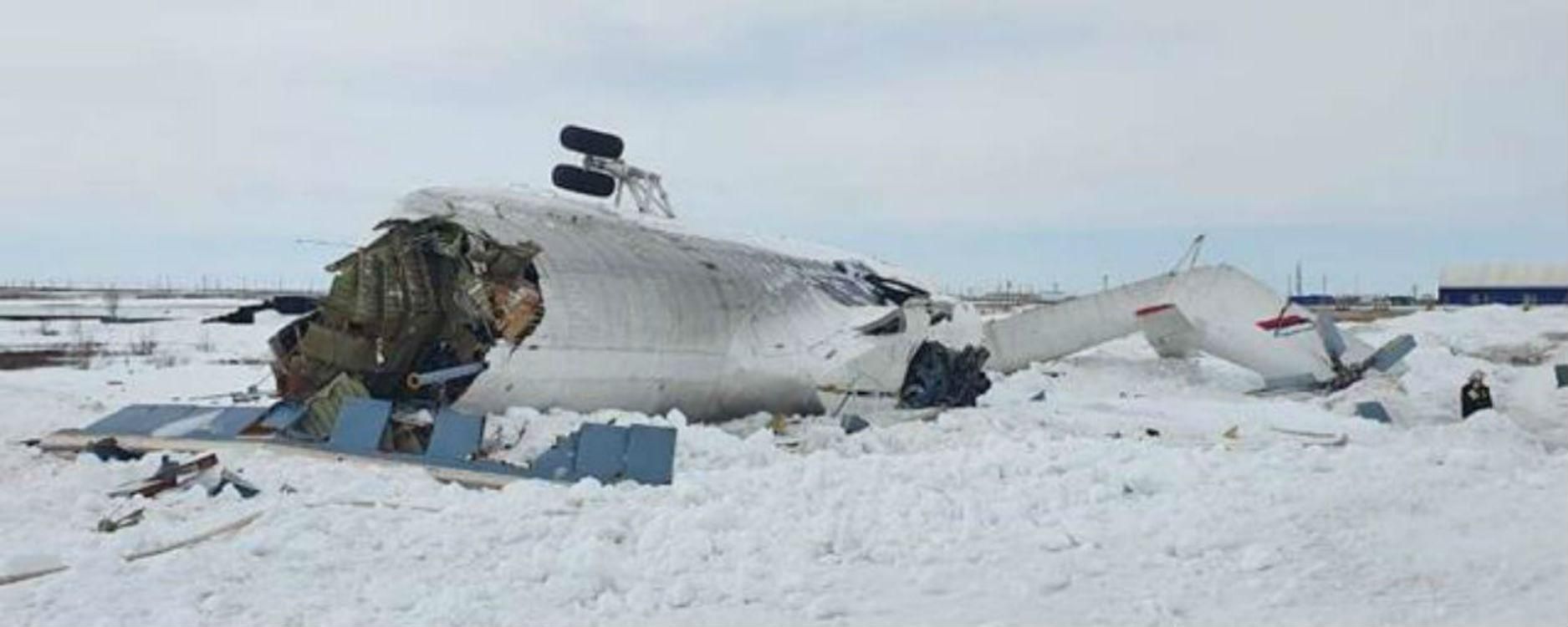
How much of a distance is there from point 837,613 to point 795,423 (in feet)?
26.0

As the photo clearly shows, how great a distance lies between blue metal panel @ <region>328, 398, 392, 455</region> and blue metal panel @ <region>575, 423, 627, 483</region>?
168 centimetres

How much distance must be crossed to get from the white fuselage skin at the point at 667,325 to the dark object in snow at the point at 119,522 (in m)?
3.46

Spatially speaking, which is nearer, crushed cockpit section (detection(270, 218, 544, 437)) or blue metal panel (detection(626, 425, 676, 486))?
blue metal panel (detection(626, 425, 676, 486))

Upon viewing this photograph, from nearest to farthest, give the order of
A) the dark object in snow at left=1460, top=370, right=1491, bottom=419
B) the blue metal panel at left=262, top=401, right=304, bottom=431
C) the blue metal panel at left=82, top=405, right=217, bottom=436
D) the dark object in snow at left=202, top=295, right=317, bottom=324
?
the blue metal panel at left=262, top=401, right=304, bottom=431, the blue metal panel at left=82, top=405, right=217, bottom=436, the dark object in snow at left=202, top=295, right=317, bottom=324, the dark object in snow at left=1460, top=370, right=1491, bottom=419

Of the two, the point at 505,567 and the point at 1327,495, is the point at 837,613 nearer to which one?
the point at 505,567

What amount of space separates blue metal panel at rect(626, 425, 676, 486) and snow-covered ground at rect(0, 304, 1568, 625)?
261 millimetres

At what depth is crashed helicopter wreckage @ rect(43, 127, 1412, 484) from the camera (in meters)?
10.0

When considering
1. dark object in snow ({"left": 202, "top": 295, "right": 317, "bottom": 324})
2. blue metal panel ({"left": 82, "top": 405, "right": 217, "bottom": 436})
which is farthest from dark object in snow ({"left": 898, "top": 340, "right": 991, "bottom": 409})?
blue metal panel ({"left": 82, "top": 405, "right": 217, "bottom": 436})

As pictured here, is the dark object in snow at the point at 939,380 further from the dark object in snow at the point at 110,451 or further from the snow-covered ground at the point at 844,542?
the dark object in snow at the point at 110,451

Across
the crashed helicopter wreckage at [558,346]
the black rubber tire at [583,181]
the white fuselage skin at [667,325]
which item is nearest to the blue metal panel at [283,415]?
the crashed helicopter wreckage at [558,346]

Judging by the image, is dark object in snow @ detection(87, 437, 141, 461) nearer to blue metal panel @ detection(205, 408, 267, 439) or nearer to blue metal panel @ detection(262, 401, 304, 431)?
blue metal panel @ detection(205, 408, 267, 439)

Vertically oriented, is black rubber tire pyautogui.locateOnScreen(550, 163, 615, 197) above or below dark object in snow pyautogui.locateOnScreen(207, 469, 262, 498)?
above

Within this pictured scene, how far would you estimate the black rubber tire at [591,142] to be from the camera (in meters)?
17.6

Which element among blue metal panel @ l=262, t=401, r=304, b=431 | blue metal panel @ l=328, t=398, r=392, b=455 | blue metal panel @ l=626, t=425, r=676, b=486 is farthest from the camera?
blue metal panel @ l=262, t=401, r=304, b=431
